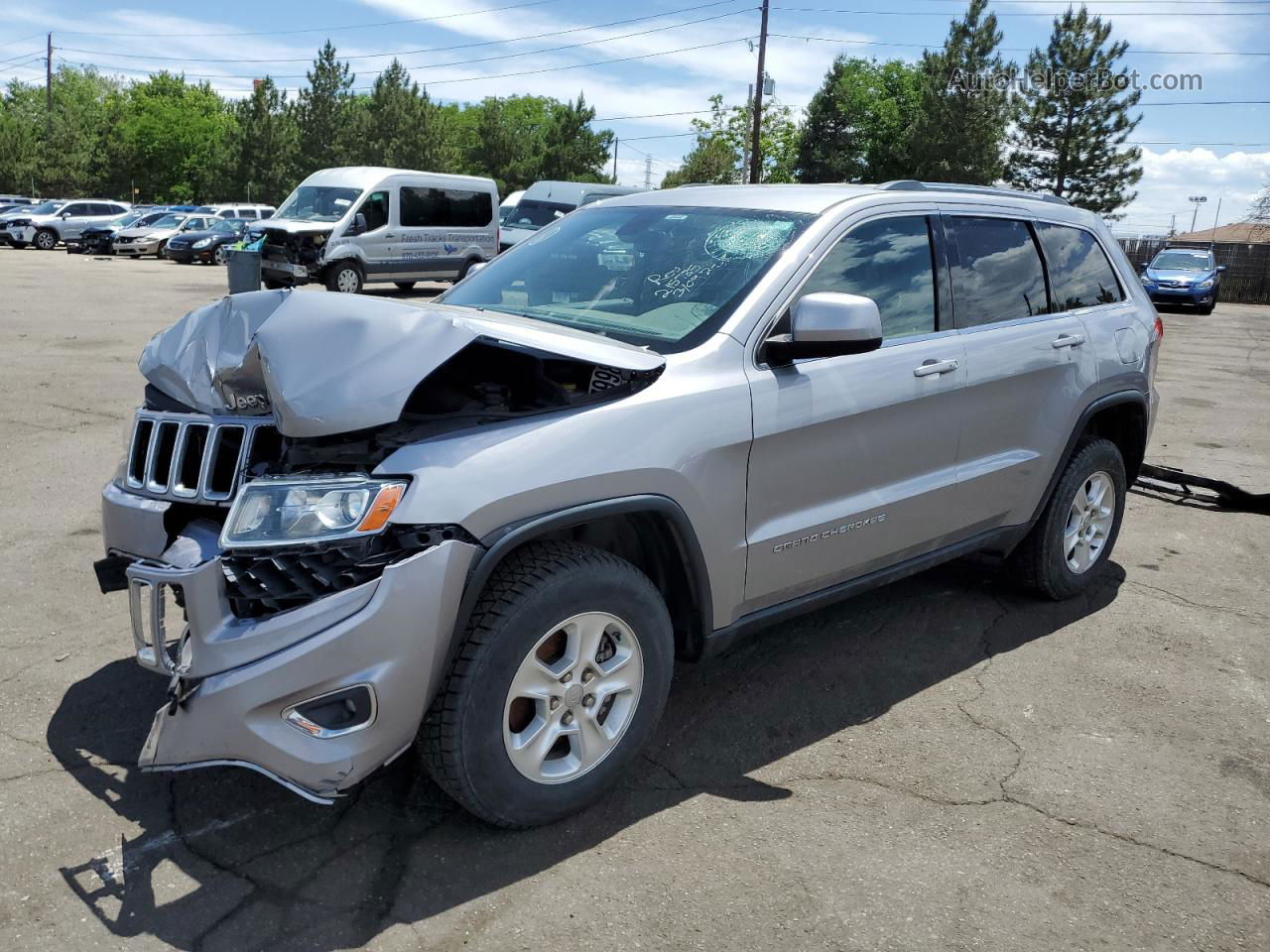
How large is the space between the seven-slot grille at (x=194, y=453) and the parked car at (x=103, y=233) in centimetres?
3385

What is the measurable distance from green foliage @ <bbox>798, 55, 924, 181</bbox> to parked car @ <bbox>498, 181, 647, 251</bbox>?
49.7 m

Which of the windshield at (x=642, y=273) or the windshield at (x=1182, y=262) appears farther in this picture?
the windshield at (x=1182, y=262)

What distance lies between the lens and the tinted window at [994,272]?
427 cm

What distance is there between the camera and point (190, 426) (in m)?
3.21

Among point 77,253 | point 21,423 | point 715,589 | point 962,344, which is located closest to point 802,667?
point 715,589

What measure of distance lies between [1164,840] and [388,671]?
229cm

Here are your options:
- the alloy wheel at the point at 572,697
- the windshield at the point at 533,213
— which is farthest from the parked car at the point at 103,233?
the alloy wheel at the point at 572,697

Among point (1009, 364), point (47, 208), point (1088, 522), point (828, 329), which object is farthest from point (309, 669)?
point (47, 208)

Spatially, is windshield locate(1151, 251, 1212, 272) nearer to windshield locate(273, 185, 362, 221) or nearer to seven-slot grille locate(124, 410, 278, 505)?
windshield locate(273, 185, 362, 221)

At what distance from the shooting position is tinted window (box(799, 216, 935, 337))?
3758 millimetres

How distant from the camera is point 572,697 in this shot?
301 cm

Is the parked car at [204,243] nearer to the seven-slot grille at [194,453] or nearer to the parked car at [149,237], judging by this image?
the parked car at [149,237]

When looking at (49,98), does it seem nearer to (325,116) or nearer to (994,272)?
(325,116)

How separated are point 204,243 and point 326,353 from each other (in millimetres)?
30395
